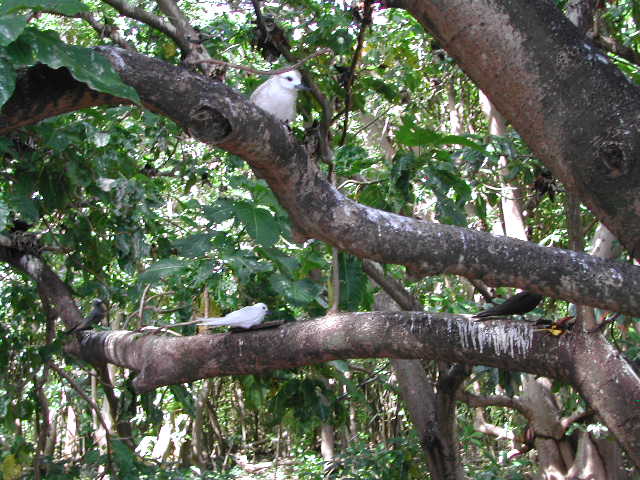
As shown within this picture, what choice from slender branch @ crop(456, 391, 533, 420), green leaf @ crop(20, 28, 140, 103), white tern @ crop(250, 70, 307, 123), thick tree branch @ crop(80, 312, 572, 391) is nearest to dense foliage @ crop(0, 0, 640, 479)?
green leaf @ crop(20, 28, 140, 103)

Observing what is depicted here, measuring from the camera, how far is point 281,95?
2.93 metres

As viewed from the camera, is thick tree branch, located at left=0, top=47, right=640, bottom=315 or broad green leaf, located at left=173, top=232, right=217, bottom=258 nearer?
thick tree branch, located at left=0, top=47, right=640, bottom=315

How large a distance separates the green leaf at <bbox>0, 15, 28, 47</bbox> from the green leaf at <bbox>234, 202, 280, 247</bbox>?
4.22 ft

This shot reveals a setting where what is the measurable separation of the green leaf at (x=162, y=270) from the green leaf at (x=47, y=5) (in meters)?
1.44

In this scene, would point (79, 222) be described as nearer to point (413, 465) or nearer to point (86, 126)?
point (86, 126)

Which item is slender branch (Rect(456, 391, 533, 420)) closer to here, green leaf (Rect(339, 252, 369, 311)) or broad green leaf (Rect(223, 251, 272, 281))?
green leaf (Rect(339, 252, 369, 311))

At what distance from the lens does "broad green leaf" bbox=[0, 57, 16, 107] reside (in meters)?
1.44

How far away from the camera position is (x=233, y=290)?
4.23m

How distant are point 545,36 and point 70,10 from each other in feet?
3.97

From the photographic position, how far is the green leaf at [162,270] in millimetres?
2871

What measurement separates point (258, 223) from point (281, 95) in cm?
63

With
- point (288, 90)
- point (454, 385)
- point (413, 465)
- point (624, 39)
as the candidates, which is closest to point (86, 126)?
point (288, 90)

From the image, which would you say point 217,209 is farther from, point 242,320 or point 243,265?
point 242,320

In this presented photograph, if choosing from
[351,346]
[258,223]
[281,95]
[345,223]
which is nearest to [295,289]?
[258,223]
